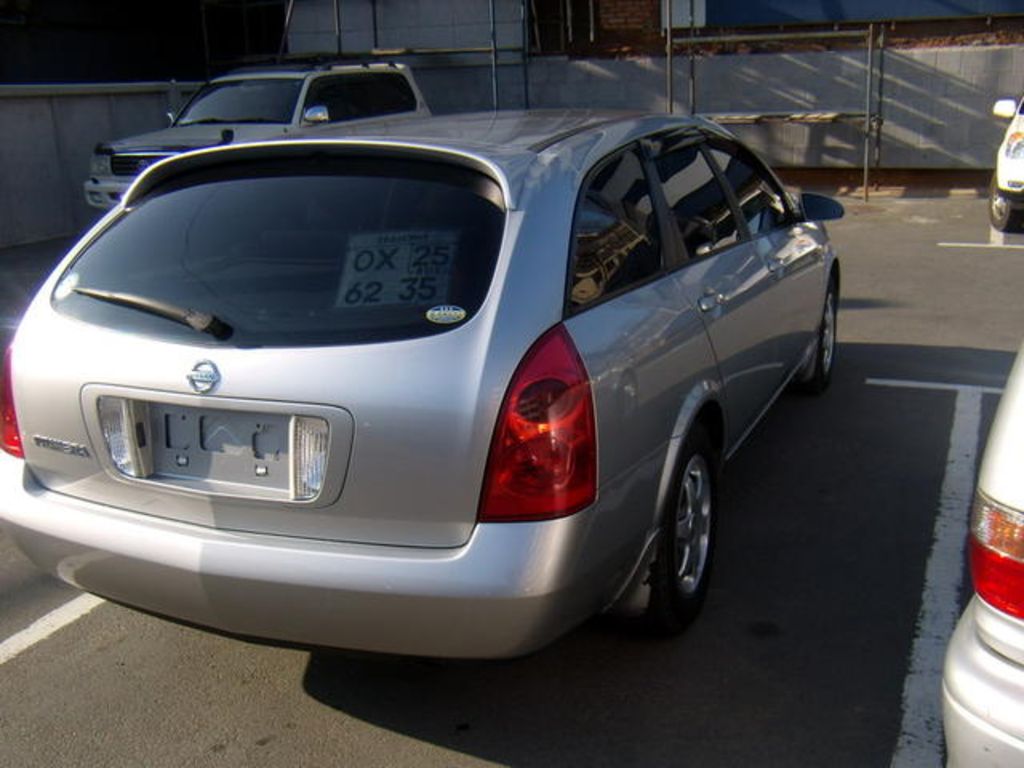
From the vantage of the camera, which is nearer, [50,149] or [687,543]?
[687,543]

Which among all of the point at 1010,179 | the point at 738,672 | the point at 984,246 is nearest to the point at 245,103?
the point at 984,246

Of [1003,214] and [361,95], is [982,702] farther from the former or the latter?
[361,95]

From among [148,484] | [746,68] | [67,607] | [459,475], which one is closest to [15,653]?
[67,607]

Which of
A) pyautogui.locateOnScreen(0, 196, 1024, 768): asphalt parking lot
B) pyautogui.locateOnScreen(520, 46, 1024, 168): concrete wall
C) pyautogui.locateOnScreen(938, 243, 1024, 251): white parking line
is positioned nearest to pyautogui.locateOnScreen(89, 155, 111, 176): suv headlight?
pyautogui.locateOnScreen(520, 46, 1024, 168): concrete wall

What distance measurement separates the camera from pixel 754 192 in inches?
206

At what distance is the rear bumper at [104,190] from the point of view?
11.8 m

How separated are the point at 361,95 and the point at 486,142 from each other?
996 cm

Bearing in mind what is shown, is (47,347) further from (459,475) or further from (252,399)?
(459,475)

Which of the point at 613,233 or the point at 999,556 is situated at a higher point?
the point at 613,233

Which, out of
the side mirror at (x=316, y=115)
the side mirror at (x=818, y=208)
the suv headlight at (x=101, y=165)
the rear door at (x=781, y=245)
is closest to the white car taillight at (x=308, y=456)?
the rear door at (x=781, y=245)

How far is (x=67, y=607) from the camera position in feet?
14.1

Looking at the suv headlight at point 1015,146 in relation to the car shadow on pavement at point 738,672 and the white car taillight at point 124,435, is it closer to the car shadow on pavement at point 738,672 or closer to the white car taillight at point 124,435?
the car shadow on pavement at point 738,672

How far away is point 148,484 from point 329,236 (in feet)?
2.73

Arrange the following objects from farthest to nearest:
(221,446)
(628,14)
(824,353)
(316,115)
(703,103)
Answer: (628,14)
(703,103)
(316,115)
(824,353)
(221,446)
